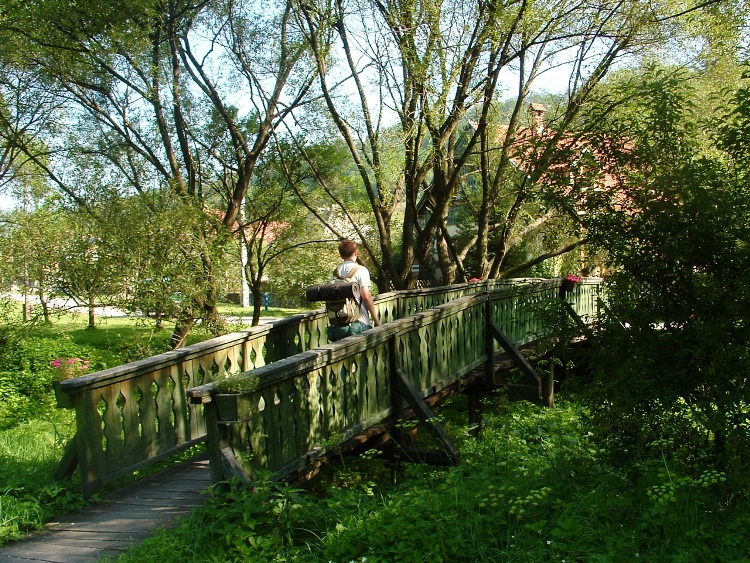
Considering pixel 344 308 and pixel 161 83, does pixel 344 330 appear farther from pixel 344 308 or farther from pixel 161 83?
pixel 161 83

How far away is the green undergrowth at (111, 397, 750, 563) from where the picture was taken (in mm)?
4242

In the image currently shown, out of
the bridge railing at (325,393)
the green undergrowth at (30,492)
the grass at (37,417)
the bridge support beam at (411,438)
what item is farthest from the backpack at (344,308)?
the green undergrowth at (30,492)

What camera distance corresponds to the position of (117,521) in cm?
545

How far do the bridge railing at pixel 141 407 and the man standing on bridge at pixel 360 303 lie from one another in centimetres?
119

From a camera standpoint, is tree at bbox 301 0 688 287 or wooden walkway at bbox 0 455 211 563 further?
tree at bbox 301 0 688 287

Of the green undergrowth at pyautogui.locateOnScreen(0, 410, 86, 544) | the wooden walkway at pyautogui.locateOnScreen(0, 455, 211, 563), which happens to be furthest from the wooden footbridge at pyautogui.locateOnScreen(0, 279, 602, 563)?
the green undergrowth at pyautogui.locateOnScreen(0, 410, 86, 544)

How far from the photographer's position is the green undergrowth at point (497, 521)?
424 centimetres

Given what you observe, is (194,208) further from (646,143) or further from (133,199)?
(646,143)

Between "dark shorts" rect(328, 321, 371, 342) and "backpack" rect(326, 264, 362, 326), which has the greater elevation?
"backpack" rect(326, 264, 362, 326)

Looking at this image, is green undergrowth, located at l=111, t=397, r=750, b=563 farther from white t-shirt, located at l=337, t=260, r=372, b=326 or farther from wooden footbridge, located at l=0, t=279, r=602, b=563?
white t-shirt, located at l=337, t=260, r=372, b=326

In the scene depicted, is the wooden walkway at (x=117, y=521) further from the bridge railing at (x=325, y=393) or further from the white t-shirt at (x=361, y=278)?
the white t-shirt at (x=361, y=278)

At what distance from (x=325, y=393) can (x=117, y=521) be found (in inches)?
75.0

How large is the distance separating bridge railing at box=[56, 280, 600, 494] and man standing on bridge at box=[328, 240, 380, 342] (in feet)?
3.89

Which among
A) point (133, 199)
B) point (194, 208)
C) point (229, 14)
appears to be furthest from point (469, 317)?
point (229, 14)
